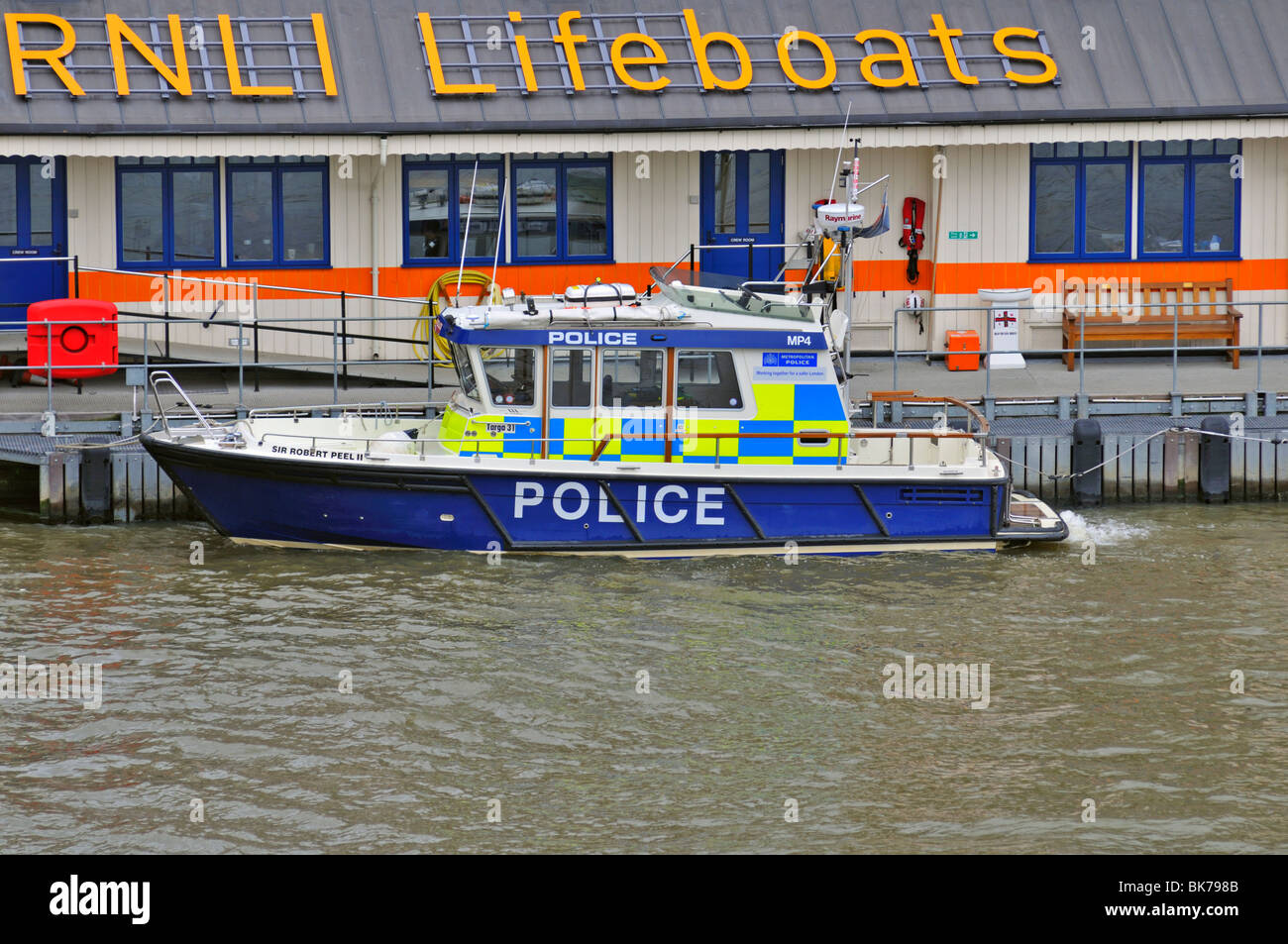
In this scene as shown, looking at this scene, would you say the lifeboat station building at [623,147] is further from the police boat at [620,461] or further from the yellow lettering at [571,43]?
the police boat at [620,461]

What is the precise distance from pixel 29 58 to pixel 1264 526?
14.9m

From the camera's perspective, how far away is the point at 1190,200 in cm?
2367

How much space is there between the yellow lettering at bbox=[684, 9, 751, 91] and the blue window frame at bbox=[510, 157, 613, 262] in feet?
5.59

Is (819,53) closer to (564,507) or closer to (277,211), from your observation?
(277,211)

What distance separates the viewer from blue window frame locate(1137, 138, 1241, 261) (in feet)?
77.4

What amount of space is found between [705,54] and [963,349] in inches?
191

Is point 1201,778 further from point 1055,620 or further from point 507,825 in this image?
point 507,825

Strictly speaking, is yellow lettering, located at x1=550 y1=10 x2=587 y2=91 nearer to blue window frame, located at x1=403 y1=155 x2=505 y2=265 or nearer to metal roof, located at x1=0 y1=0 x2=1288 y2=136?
metal roof, located at x1=0 y1=0 x2=1288 y2=136

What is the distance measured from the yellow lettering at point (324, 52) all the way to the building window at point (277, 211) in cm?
102

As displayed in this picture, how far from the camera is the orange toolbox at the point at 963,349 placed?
74.5 ft

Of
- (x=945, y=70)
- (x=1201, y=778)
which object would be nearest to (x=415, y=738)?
(x=1201, y=778)

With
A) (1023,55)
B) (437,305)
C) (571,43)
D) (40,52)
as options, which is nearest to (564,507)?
(437,305)

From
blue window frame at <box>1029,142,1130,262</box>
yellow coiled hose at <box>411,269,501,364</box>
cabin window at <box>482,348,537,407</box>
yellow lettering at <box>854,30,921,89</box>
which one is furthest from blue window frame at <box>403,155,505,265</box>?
blue window frame at <box>1029,142,1130,262</box>

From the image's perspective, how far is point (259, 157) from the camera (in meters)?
22.8
